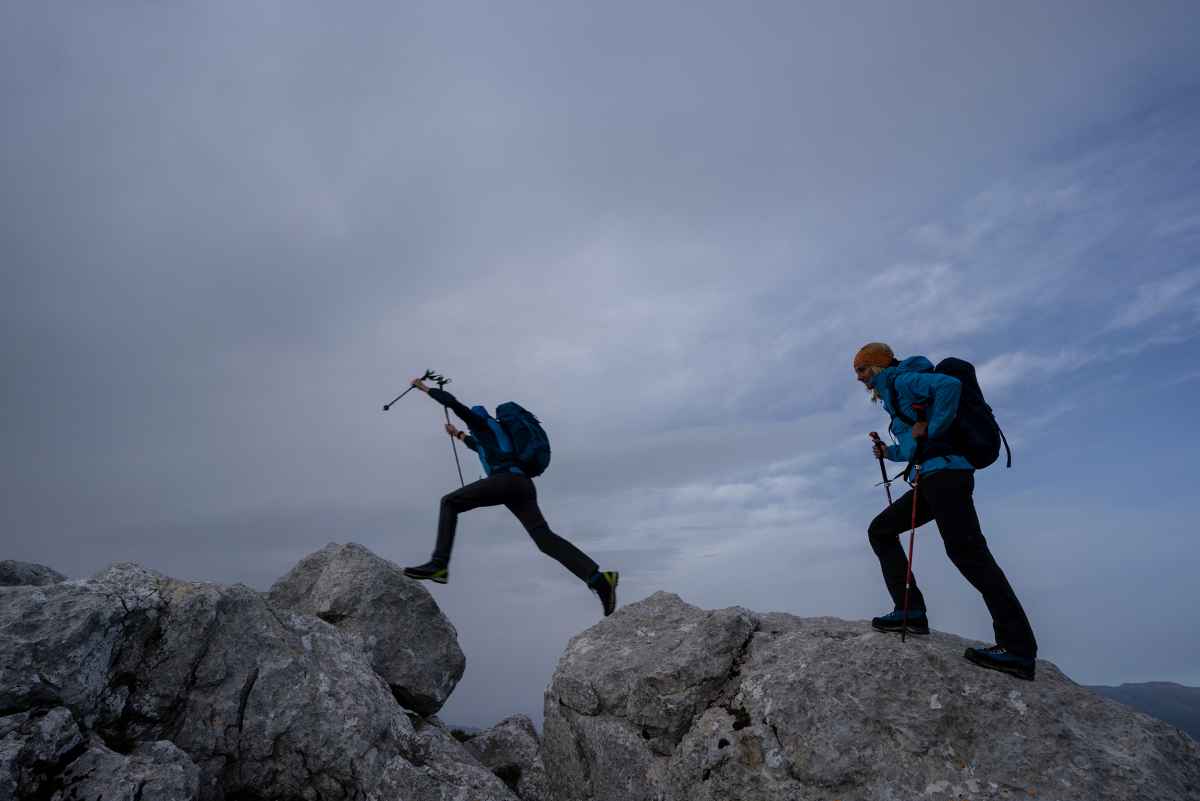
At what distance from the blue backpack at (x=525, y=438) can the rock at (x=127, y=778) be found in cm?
612

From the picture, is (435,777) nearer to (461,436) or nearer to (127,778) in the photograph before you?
(127,778)

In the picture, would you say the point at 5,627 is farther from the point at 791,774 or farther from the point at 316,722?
the point at 791,774

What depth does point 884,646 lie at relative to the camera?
28.5 feet

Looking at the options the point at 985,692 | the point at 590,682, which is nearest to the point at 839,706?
the point at 985,692

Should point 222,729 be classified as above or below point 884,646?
below

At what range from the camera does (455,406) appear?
41.7ft

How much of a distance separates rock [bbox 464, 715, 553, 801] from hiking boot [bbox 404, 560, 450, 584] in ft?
9.39

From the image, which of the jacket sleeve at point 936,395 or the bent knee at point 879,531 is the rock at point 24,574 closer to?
the bent knee at point 879,531

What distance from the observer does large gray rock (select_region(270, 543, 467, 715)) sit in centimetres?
1212

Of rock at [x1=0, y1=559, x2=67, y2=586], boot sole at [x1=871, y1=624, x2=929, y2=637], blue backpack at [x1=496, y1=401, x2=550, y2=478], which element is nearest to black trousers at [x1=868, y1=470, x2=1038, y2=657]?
boot sole at [x1=871, y1=624, x2=929, y2=637]

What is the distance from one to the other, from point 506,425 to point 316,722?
203 inches

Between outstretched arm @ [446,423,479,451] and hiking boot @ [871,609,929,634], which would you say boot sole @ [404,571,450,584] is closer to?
outstretched arm @ [446,423,479,451]

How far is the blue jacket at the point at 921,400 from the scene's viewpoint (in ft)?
27.5

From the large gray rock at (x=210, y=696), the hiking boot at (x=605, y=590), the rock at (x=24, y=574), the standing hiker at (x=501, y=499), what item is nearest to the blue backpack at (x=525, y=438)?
the standing hiker at (x=501, y=499)
